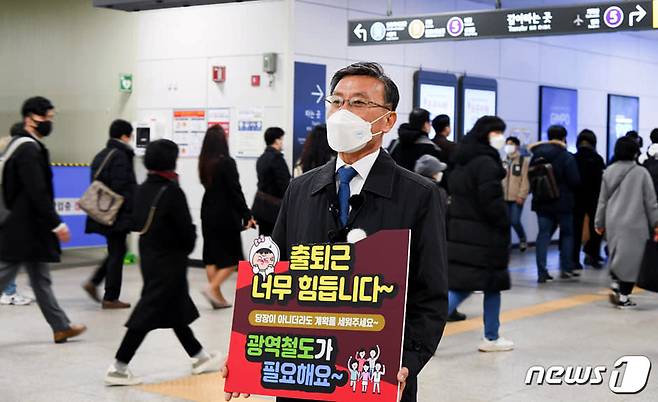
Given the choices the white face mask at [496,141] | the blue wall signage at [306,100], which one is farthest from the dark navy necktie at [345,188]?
the blue wall signage at [306,100]

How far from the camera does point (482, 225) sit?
746 cm

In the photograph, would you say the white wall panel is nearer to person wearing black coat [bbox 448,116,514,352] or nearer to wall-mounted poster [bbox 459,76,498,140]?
wall-mounted poster [bbox 459,76,498,140]

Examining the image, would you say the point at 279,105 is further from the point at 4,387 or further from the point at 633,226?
the point at 4,387

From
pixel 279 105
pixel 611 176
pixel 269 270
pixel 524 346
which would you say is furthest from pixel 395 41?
pixel 269 270

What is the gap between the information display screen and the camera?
47.8ft

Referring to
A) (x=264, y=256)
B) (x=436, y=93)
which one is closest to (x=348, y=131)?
(x=264, y=256)

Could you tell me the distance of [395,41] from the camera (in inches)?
430

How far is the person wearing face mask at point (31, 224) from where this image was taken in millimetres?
7398

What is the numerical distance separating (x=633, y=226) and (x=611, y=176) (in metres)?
0.53

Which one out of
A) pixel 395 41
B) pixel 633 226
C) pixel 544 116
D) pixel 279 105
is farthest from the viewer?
pixel 544 116

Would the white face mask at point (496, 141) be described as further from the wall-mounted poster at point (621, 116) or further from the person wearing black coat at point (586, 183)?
the wall-mounted poster at point (621, 116)

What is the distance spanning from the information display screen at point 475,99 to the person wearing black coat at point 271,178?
5.03 meters

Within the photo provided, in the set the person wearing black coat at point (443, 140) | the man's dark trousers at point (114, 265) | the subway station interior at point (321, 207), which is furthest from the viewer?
the person wearing black coat at point (443, 140)

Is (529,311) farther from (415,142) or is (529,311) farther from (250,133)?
(250,133)
